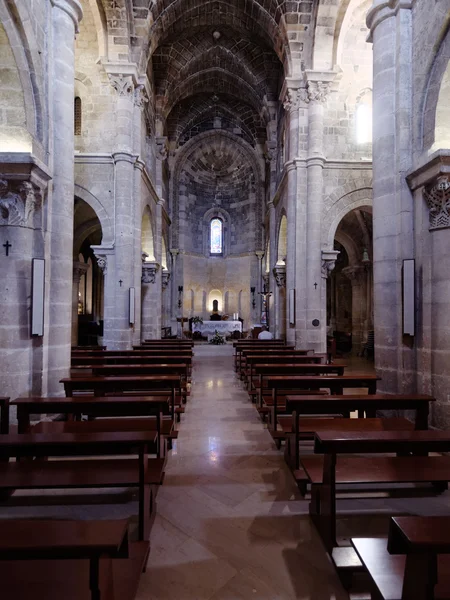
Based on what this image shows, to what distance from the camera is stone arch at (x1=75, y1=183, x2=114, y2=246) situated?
13.6m

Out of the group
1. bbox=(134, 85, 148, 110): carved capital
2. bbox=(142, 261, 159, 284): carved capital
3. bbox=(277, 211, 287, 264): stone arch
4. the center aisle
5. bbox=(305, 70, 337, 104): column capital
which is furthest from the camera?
bbox=(277, 211, 287, 264): stone arch

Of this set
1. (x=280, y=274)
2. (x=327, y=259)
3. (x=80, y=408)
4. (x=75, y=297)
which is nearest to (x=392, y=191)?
(x=80, y=408)

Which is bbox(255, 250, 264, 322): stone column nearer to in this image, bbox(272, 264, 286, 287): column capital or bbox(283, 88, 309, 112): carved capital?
bbox(272, 264, 286, 287): column capital

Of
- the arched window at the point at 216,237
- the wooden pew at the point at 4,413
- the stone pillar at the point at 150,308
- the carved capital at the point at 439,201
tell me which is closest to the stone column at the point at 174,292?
the arched window at the point at 216,237

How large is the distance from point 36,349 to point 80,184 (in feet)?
27.9

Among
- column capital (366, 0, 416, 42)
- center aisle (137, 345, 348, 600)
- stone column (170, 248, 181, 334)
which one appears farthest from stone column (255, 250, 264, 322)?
center aisle (137, 345, 348, 600)

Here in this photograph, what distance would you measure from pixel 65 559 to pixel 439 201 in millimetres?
6731

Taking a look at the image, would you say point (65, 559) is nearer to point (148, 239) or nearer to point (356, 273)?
point (148, 239)

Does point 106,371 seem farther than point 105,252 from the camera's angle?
No

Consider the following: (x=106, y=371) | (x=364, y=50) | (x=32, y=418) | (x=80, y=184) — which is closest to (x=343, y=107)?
(x=364, y=50)

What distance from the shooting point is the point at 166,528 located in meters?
3.69

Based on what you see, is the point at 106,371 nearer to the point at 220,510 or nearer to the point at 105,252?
the point at 220,510

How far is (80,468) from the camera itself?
12.2ft

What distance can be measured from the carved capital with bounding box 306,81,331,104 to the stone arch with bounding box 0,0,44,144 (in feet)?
33.1
